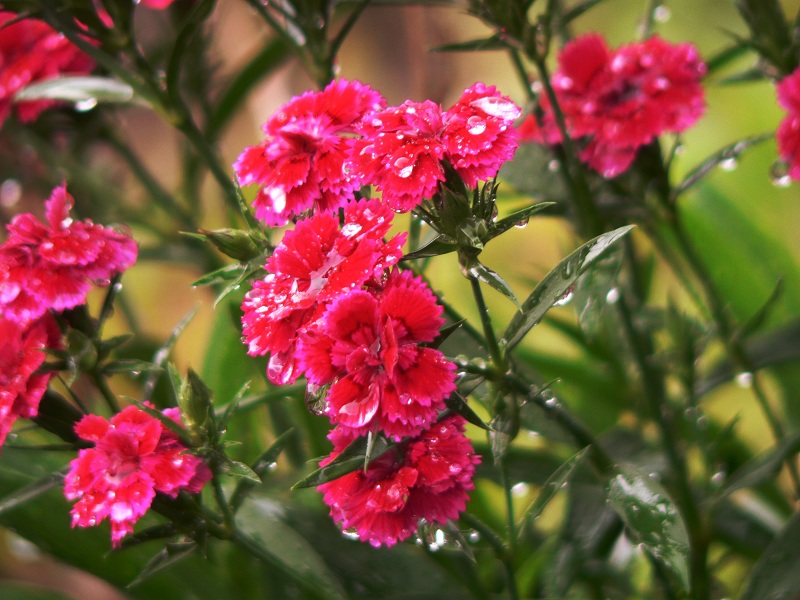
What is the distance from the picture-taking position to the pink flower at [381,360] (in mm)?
405

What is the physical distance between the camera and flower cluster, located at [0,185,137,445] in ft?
1.67

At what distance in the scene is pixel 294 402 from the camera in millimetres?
913

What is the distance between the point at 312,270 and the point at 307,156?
73 millimetres

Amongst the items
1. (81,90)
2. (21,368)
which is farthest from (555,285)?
(81,90)

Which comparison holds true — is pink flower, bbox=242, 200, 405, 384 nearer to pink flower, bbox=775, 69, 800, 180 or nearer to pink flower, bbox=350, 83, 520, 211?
pink flower, bbox=350, 83, 520, 211

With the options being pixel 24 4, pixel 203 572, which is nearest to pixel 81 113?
pixel 24 4

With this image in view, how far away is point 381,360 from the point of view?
41 centimetres

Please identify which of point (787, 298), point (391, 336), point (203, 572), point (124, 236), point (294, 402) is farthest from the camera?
point (787, 298)

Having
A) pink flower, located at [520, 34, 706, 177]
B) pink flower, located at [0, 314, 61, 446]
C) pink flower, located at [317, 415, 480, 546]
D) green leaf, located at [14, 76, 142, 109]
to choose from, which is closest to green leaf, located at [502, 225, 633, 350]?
pink flower, located at [317, 415, 480, 546]

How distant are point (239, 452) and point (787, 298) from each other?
68 cm

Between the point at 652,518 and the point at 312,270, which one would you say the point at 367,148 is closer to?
the point at 312,270

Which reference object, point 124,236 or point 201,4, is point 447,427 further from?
point 201,4

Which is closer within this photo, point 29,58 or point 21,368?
point 21,368

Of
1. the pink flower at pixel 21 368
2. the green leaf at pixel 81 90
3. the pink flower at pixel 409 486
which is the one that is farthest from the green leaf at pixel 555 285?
the green leaf at pixel 81 90
